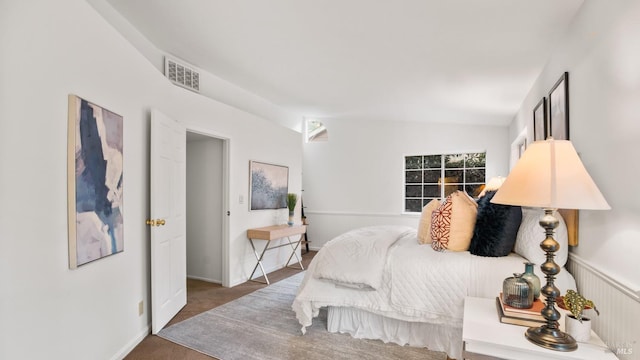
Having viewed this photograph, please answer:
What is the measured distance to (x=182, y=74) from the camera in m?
3.84

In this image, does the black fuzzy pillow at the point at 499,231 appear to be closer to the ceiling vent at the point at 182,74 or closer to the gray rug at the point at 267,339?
the gray rug at the point at 267,339

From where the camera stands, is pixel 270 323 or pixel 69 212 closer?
pixel 69 212

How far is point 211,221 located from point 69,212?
2.69 meters

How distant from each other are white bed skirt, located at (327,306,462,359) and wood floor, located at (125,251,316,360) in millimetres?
1048

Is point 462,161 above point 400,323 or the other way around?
above

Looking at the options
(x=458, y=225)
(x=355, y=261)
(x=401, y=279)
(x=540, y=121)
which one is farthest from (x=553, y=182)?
(x=540, y=121)

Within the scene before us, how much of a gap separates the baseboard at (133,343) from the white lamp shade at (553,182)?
266cm

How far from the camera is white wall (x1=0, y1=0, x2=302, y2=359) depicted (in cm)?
151

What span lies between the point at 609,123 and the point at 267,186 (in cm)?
398

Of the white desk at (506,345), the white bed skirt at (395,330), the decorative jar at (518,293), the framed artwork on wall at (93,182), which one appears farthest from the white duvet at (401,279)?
the framed artwork on wall at (93,182)

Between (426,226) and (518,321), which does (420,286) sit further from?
(518,321)

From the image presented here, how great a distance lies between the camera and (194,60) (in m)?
3.86

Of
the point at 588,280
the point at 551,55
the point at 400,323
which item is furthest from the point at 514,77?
the point at 400,323

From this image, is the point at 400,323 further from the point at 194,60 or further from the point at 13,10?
the point at 194,60
